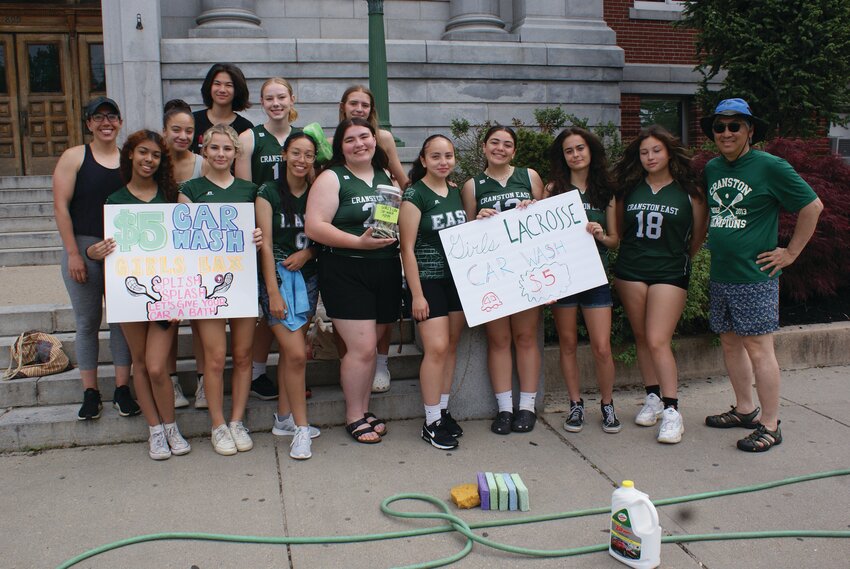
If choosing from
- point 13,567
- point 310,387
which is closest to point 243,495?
point 13,567

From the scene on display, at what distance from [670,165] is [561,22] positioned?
8.16 m

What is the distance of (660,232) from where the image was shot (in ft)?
15.6

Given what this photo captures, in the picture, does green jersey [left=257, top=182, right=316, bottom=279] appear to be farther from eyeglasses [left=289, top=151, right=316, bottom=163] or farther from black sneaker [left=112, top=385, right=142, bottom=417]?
black sneaker [left=112, top=385, right=142, bottom=417]

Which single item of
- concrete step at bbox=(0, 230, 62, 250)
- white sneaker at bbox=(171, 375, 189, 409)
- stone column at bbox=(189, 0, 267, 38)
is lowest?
white sneaker at bbox=(171, 375, 189, 409)

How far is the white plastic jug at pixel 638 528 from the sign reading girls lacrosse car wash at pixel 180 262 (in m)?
2.42

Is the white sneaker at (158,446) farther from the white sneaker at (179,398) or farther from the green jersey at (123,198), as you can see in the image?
the green jersey at (123,198)

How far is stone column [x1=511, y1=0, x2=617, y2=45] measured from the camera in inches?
472

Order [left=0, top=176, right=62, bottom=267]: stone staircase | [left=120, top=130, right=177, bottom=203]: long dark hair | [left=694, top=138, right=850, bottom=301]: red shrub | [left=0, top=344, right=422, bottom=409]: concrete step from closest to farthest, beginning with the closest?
1. [left=120, top=130, right=177, bottom=203]: long dark hair
2. [left=0, top=344, right=422, bottom=409]: concrete step
3. [left=694, top=138, right=850, bottom=301]: red shrub
4. [left=0, top=176, right=62, bottom=267]: stone staircase

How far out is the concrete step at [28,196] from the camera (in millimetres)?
10094

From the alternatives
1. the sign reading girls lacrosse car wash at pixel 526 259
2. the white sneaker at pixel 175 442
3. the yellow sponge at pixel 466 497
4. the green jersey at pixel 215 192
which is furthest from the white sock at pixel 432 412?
the green jersey at pixel 215 192

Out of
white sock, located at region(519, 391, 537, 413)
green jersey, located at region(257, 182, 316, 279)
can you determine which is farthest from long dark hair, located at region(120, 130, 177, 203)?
white sock, located at region(519, 391, 537, 413)

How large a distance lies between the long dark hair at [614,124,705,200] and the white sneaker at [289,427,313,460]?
8.40 ft

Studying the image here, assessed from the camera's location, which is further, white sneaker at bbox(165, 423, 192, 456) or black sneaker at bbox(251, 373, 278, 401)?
black sneaker at bbox(251, 373, 278, 401)

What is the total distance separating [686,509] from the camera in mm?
3811
